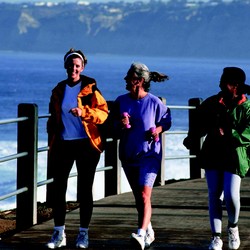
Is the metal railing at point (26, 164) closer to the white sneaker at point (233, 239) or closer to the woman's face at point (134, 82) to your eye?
the woman's face at point (134, 82)

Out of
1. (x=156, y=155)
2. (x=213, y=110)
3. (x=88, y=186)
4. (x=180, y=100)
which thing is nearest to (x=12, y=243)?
(x=88, y=186)

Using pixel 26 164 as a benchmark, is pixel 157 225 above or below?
below

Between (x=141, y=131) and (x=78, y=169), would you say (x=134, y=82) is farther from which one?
(x=78, y=169)

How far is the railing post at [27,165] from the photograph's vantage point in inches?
388

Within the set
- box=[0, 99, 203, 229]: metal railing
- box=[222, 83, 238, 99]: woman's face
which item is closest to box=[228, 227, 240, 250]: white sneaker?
box=[222, 83, 238, 99]: woman's face

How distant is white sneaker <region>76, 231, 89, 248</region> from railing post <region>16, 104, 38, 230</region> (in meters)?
1.86

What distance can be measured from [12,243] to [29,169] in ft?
5.16

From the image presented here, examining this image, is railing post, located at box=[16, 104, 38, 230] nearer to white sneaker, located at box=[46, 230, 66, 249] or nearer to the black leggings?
the black leggings

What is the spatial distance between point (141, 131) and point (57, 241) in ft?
3.45

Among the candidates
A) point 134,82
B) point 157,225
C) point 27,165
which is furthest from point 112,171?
point 134,82

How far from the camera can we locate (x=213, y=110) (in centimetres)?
789

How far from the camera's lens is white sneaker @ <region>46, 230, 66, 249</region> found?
8.14 m

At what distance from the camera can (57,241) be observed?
8188 millimetres

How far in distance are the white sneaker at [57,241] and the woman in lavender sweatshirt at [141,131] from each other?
60cm
